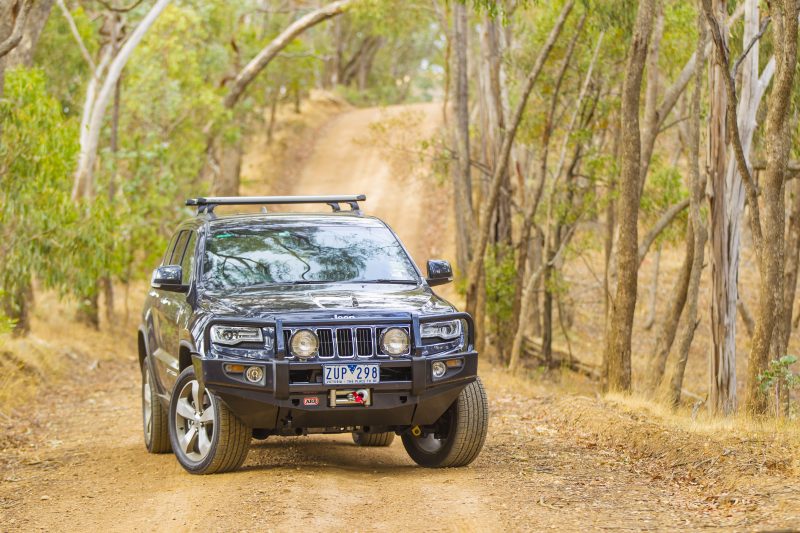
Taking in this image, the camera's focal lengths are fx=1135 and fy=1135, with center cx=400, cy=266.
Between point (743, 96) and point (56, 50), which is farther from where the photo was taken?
point (56, 50)

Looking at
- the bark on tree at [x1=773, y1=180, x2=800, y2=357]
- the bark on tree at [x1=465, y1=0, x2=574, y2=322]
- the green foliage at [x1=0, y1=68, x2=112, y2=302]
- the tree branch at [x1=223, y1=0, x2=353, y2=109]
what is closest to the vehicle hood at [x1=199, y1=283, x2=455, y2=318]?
the green foliage at [x1=0, y1=68, x2=112, y2=302]

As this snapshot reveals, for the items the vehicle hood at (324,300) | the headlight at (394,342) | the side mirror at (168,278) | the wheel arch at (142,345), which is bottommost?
the wheel arch at (142,345)

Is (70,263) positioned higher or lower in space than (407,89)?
lower

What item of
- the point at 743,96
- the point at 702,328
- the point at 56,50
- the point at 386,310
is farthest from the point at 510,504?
the point at 702,328

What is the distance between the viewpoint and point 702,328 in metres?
34.8

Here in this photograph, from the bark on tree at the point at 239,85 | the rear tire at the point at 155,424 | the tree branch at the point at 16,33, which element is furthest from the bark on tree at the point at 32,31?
the bark on tree at the point at 239,85

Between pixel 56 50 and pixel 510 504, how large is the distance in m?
21.2

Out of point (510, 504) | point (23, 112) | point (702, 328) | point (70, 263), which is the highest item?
point (23, 112)

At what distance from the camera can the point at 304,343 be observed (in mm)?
7078

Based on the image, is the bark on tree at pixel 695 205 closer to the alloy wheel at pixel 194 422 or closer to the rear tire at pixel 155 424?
the rear tire at pixel 155 424

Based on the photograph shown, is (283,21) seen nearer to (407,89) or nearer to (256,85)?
(256,85)

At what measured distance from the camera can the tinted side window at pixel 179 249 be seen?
920 cm

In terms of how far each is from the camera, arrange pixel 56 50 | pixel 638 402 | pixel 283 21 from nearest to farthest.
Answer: pixel 638 402
pixel 56 50
pixel 283 21

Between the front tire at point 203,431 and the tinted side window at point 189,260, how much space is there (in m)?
0.92
